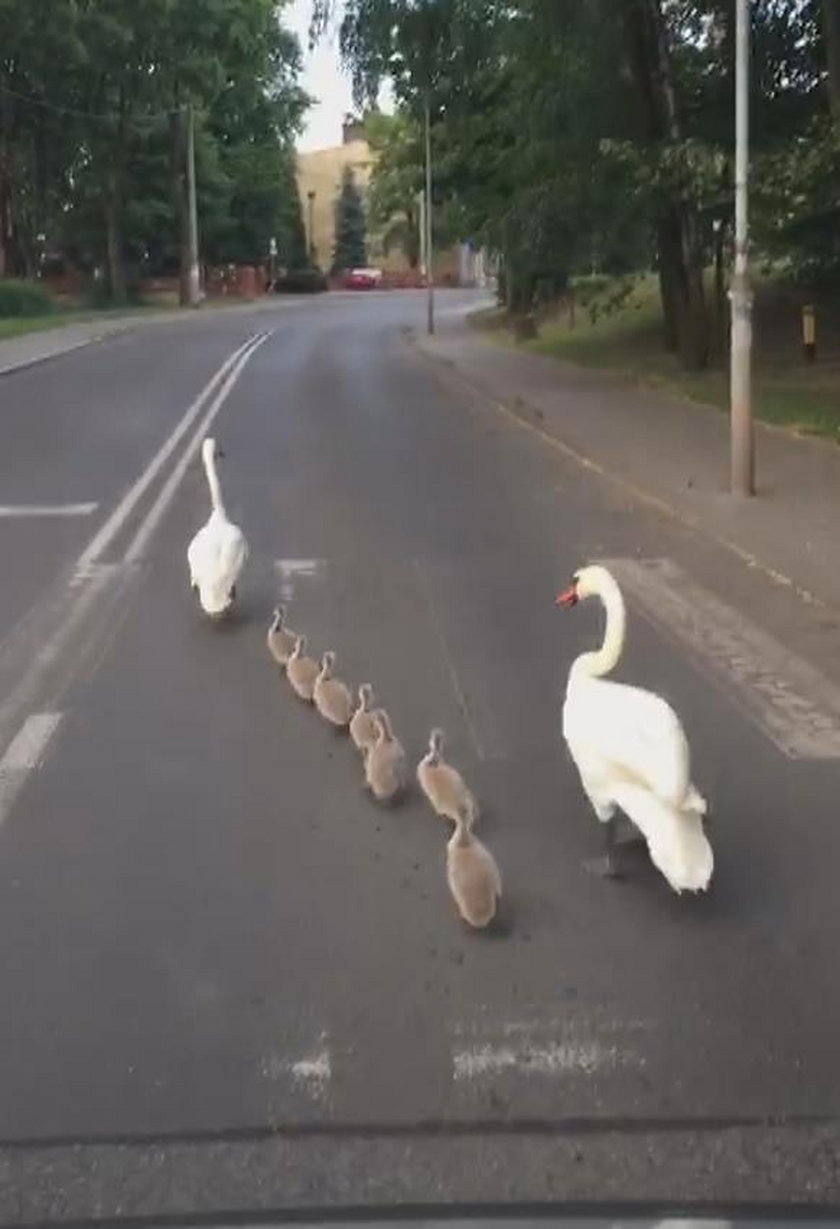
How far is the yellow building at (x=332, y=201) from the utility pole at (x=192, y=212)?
4313cm

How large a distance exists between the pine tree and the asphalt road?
11835 centimetres

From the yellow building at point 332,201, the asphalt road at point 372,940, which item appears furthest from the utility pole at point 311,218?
the asphalt road at point 372,940

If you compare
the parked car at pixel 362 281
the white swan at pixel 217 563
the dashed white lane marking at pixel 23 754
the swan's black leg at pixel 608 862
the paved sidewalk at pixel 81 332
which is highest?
the white swan at pixel 217 563

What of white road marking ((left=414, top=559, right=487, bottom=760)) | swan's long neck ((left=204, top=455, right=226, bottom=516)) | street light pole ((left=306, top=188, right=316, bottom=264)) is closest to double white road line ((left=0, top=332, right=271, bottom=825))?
swan's long neck ((left=204, top=455, right=226, bottom=516))

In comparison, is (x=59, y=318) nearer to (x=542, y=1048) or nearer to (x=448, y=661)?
(x=448, y=661)

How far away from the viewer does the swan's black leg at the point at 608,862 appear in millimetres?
6129

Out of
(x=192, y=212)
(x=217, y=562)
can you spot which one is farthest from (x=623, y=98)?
(x=192, y=212)

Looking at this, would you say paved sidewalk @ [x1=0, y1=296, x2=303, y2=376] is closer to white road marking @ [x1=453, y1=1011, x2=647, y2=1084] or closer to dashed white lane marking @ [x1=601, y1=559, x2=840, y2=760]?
dashed white lane marking @ [x1=601, y1=559, x2=840, y2=760]

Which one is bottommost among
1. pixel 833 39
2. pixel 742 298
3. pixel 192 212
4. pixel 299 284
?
pixel 299 284

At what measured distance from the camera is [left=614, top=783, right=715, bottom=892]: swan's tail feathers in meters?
5.46

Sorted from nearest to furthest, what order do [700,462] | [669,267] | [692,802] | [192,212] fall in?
[692,802]
[700,462]
[669,267]
[192,212]

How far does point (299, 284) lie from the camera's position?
103250 mm

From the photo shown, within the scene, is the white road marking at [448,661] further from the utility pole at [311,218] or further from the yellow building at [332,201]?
the yellow building at [332,201]

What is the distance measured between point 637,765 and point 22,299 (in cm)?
5882
